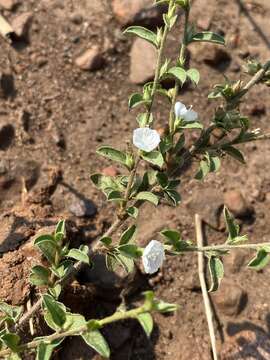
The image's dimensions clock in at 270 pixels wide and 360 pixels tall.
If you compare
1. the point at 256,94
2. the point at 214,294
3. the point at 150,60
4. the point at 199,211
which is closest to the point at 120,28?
the point at 150,60

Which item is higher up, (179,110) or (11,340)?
(179,110)

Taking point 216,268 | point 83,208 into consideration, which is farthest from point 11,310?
point 83,208

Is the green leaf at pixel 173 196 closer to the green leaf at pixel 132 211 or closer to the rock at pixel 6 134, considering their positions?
the green leaf at pixel 132 211

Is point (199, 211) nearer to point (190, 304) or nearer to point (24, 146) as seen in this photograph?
point (190, 304)

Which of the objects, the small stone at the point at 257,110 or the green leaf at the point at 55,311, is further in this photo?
the small stone at the point at 257,110

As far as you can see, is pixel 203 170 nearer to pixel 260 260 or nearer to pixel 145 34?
pixel 260 260

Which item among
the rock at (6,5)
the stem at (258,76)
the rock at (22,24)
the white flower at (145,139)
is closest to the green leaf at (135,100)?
the white flower at (145,139)
